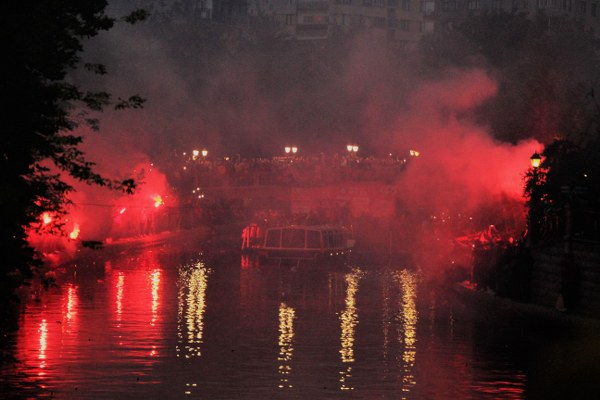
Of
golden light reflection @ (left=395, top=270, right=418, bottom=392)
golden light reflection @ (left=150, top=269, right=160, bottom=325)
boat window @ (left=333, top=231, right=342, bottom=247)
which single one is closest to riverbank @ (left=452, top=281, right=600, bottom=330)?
golden light reflection @ (left=395, top=270, right=418, bottom=392)

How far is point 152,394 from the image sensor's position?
19828 mm

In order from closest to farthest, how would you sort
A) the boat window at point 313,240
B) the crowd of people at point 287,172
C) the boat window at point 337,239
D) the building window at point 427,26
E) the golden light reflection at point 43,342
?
the golden light reflection at point 43,342, the boat window at point 313,240, the boat window at point 337,239, the crowd of people at point 287,172, the building window at point 427,26

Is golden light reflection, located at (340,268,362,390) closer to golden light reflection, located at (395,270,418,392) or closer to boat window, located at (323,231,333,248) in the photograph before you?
golden light reflection, located at (395,270,418,392)

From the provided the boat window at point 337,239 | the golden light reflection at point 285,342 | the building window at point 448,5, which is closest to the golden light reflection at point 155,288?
the golden light reflection at point 285,342

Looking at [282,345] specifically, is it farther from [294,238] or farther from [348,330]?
[294,238]

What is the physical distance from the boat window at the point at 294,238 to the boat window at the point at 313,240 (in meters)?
0.29

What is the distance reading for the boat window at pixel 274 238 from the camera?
58.4m

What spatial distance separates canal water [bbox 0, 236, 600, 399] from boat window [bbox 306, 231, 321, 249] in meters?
12.7

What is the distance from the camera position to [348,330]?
30047 mm

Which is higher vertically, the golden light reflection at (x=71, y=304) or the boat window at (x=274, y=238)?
the boat window at (x=274, y=238)

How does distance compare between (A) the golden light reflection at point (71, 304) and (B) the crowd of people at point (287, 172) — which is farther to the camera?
(B) the crowd of people at point (287, 172)

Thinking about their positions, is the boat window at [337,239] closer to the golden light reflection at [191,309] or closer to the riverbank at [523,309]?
the golden light reflection at [191,309]

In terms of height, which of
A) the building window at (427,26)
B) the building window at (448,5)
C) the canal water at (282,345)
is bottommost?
the canal water at (282,345)

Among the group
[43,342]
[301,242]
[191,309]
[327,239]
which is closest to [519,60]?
[327,239]
